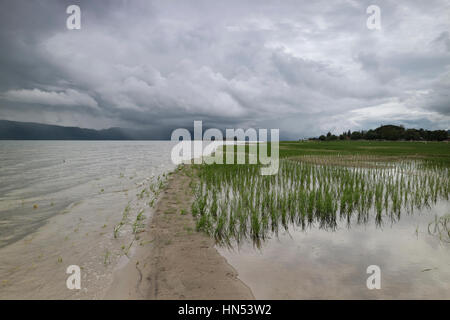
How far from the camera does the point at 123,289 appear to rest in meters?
3.27

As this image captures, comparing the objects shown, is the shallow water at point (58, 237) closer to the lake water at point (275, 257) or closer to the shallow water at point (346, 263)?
the lake water at point (275, 257)

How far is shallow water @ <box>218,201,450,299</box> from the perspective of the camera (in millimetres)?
3258

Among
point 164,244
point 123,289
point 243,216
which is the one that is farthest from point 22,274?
point 243,216

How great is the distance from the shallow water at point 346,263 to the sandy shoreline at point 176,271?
35 centimetres

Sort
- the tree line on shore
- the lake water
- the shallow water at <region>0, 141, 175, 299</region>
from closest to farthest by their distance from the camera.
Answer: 1. the lake water
2. the shallow water at <region>0, 141, 175, 299</region>
3. the tree line on shore

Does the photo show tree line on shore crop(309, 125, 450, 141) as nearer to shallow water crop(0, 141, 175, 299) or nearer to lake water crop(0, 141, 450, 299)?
lake water crop(0, 141, 450, 299)

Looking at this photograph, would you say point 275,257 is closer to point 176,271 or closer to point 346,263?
point 346,263

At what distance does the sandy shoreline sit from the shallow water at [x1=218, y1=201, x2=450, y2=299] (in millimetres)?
347

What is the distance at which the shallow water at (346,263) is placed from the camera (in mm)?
3258

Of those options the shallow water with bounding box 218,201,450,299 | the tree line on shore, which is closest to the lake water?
the shallow water with bounding box 218,201,450,299

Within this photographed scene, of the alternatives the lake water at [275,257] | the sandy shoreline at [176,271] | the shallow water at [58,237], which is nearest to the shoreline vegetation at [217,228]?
the sandy shoreline at [176,271]

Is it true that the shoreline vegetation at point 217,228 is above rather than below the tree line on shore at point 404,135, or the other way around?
below

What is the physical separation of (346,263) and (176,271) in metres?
3.17

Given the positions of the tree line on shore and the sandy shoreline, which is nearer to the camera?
the sandy shoreline
